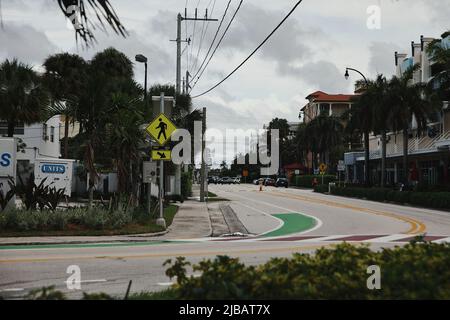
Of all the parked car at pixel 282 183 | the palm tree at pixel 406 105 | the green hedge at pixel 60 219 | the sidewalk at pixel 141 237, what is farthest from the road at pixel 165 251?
the parked car at pixel 282 183

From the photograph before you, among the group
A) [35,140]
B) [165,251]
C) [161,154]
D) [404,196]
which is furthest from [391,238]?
[35,140]

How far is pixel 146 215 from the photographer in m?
20.6

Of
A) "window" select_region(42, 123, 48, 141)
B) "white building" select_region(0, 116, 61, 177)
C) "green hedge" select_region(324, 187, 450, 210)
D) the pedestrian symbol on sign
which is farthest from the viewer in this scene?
"window" select_region(42, 123, 48, 141)

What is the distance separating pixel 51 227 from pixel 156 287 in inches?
378

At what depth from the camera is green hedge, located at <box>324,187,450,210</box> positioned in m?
33.1

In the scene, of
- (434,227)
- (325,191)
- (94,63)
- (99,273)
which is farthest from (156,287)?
(325,191)

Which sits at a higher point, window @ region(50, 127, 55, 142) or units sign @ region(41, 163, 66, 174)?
window @ region(50, 127, 55, 142)

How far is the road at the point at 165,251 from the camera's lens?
941 centimetres

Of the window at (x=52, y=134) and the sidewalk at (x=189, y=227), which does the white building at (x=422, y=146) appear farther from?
the window at (x=52, y=134)

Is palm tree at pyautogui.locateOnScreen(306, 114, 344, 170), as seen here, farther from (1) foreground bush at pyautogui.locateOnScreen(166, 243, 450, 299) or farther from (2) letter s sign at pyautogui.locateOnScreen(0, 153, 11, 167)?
(1) foreground bush at pyautogui.locateOnScreen(166, 243, 450, 299)

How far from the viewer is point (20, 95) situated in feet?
116

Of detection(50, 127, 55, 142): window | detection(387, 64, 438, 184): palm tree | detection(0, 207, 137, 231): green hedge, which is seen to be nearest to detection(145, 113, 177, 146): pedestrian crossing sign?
detection(0, 207, 137, 231): green hedge

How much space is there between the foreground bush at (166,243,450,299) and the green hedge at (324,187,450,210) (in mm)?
28795
